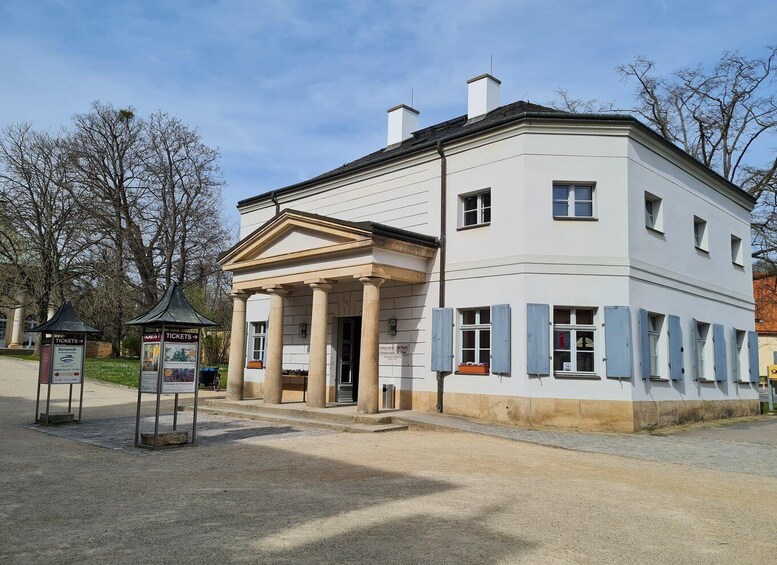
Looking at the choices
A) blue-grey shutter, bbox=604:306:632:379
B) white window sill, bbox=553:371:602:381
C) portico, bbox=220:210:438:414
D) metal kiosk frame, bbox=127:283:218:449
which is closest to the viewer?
metal kiosk frame, bbox=127:283:218:449

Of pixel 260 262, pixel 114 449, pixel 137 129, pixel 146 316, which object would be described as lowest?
pixel 114 449

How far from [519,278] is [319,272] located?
4.62 meters

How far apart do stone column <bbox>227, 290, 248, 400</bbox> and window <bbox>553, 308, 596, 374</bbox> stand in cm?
848

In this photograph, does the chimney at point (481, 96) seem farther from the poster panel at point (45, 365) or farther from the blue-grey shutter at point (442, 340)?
the poster panel at point (45, 365)

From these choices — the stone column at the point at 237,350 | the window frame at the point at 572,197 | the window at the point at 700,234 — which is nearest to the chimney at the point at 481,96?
the window frame at the point at 572,197

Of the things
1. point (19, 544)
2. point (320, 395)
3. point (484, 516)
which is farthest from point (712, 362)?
point (19, 544)

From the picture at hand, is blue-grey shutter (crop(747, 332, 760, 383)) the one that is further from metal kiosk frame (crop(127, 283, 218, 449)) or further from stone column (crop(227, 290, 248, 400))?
metal kiosk frame (crop(127, 283, 218, 449))

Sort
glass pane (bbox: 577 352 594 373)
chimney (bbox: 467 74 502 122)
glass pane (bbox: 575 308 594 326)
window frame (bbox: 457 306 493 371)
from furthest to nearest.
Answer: chimney (bbox: 467 74 502 122) → window frame (bbox: 457 306 493 371) → glass pane (bbox: 575 308 594 326) → glass pane (bbox: 577 352 594 373)

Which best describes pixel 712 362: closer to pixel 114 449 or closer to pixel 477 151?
pixel 477 151

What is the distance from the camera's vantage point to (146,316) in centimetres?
1038

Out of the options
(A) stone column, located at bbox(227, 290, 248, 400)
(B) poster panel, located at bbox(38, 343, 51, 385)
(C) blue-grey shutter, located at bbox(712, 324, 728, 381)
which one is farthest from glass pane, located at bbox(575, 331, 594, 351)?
(B) poster panel, located at bbox(38, 343, 51, 385)

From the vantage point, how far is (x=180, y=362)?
10.4m

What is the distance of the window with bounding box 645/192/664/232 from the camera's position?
15274mm

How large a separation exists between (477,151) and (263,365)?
9.24m
